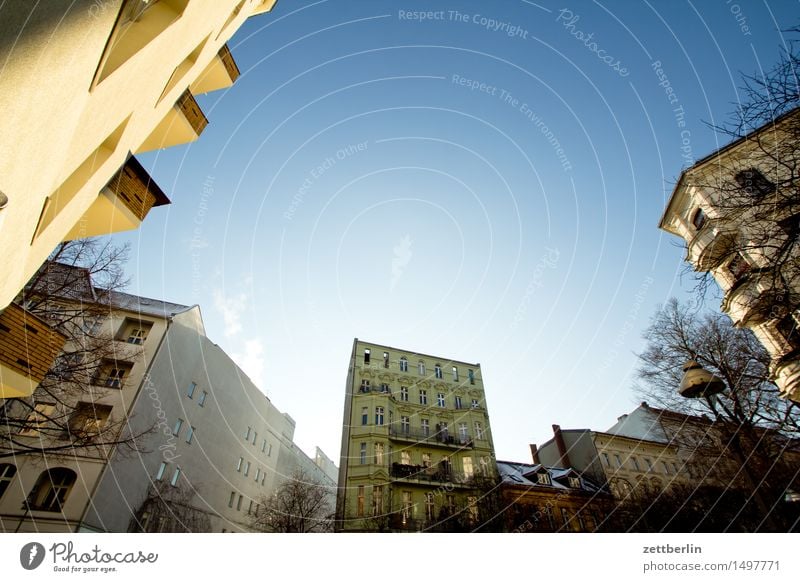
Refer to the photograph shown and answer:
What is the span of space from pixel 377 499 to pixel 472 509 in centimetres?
645

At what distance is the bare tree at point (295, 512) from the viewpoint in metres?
23.0

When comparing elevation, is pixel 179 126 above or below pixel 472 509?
above

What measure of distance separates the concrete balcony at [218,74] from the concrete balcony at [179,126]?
1.78 meters

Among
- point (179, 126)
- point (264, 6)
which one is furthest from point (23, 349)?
point (264, 6)

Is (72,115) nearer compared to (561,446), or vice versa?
(72,115)

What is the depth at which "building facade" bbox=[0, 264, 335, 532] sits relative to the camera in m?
15.7

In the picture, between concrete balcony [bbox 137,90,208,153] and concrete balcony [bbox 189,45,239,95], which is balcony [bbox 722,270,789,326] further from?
concrete balcony [bbox 189,45,239,95]

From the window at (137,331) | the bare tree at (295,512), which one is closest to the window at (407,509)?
the bare tree at (295,512)

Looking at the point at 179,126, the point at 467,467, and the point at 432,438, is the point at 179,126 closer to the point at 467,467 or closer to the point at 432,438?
the point at 432,438

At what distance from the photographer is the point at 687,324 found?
1576 cm

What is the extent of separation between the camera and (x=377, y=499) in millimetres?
23234

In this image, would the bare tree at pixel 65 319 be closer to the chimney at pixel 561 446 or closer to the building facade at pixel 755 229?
the building facade at pixel 755 229

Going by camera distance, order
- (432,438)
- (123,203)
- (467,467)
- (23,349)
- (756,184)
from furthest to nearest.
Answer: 1. (432,438)
2. (467,467)
3. (123,203)
4. (756,184)
5. (23,349)
